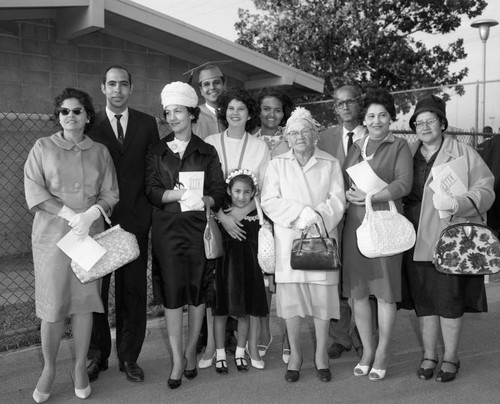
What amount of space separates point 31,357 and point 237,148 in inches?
95.0

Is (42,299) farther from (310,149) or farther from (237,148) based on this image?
(310,149)

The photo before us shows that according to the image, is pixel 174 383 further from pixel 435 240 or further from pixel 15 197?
pixel 15 197

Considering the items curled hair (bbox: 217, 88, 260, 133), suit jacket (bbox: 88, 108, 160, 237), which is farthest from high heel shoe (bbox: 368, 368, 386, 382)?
curled hair (bbox: 217, 88, 260, 133)

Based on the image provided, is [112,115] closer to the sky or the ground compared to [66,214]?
closer to the sky

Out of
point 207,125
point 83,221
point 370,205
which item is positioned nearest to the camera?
point 83,221

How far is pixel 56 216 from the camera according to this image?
402 centimetres

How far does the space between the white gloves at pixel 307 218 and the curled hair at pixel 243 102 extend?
986mm

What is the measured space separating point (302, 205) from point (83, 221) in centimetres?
151

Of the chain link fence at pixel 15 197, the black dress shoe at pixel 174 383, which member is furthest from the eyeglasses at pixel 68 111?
the chain link fence at pixel 15 197

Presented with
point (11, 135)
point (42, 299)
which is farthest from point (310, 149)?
point (11, 135)

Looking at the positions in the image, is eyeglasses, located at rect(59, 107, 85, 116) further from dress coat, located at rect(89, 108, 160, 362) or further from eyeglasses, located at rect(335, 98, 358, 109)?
eyeglasses, located at rect(335, 98, 358, 109)

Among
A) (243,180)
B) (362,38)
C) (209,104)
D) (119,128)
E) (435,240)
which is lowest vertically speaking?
(435,240)

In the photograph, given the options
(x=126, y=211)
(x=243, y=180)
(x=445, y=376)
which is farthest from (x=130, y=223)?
(x=445, y=376)

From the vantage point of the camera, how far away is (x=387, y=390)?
4199 millimetres
